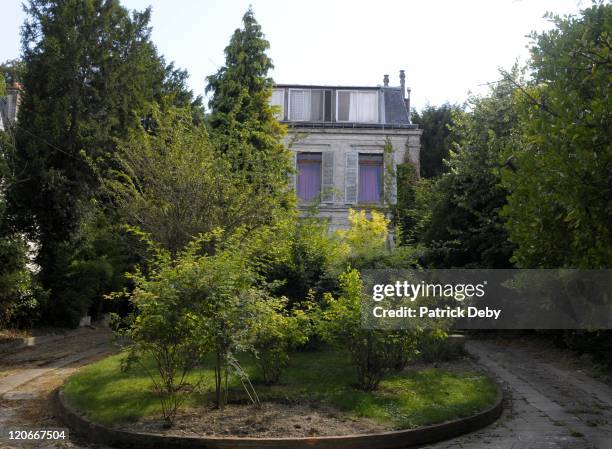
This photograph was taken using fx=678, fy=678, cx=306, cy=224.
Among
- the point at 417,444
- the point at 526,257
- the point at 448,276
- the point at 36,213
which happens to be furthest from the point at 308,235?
the point at 36,213

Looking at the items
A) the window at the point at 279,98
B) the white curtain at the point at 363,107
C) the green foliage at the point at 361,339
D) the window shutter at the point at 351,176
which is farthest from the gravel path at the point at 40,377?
the white curtain at the point at 363,107

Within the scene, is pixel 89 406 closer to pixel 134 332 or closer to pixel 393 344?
pixel 134 332

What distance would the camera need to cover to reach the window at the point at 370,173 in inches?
1208

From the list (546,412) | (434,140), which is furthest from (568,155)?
(434,140)

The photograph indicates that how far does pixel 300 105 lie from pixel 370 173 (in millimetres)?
4681

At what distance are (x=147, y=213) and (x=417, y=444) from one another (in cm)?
825

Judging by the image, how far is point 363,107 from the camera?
31828 mm

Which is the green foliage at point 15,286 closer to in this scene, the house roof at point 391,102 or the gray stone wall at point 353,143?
the gray stone wall at point 353,143

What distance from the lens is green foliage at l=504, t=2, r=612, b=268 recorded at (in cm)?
809

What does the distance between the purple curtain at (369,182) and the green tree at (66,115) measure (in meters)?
11.5

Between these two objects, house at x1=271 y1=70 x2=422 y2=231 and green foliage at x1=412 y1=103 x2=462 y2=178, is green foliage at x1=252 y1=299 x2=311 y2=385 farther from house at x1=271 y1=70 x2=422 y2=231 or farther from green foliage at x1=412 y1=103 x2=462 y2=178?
green foliage at x1=412 y1=103 x2=462 y2=178

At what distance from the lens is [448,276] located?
777 inches

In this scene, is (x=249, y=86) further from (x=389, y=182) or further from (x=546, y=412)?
(x=546, y=412)

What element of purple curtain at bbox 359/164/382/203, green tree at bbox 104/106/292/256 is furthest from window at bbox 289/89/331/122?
green tree at bbox 104/106/292/256
